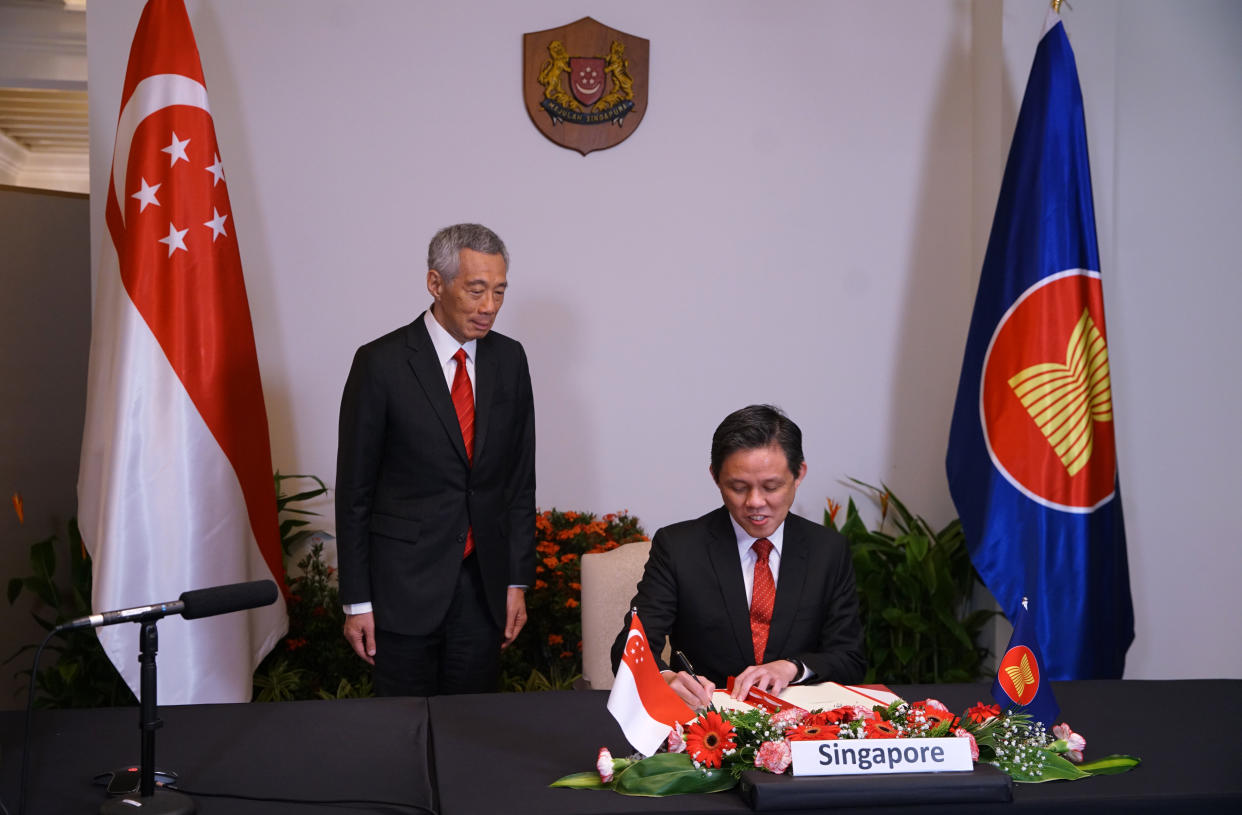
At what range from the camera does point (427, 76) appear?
4098mm

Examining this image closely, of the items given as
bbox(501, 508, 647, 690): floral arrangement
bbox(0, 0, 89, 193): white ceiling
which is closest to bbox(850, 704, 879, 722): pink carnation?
bbox(501, 508, 647, 690): floral arrangement

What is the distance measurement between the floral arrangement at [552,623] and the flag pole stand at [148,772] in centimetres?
228

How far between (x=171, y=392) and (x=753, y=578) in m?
1.91

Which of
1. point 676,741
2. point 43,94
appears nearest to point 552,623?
point 676,741

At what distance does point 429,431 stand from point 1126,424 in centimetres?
270

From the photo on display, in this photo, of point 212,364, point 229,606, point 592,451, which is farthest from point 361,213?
point 229,606

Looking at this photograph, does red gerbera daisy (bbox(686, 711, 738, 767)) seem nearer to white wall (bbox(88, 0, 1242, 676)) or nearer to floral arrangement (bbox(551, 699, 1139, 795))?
floral arrangement (bbox(551, 699, 1139, 795))

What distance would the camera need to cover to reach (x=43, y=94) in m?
6.94

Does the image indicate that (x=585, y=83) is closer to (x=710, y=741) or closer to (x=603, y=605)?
(x=603, y=605)

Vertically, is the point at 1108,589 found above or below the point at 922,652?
above

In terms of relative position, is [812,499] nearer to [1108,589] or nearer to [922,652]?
[922,652]

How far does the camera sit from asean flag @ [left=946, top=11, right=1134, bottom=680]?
367 cm

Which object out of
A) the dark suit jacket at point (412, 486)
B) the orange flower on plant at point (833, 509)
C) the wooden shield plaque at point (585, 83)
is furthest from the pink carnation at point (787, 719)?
the wooden shield plaque at point (585, 83)

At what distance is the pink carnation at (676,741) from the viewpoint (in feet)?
5.41
